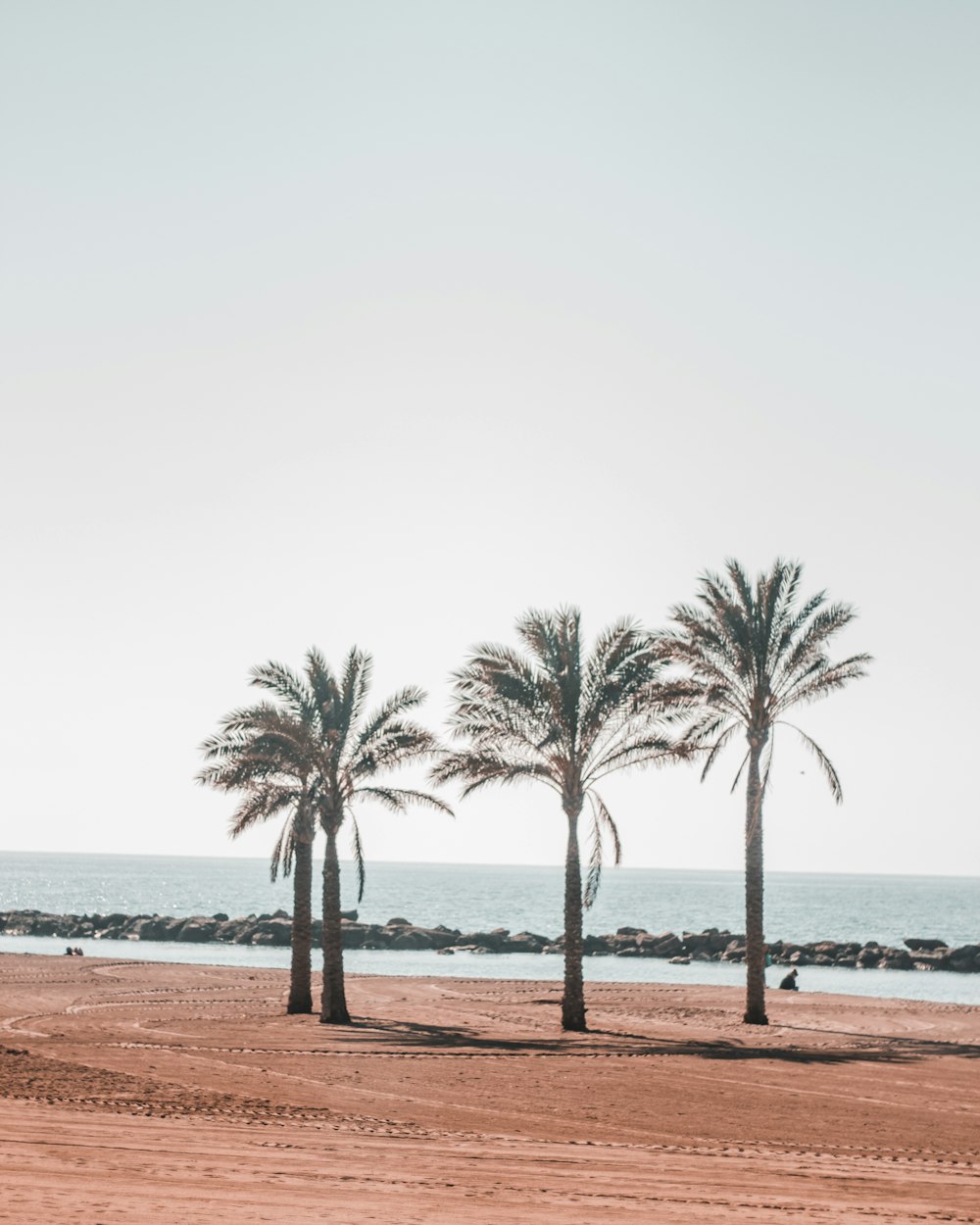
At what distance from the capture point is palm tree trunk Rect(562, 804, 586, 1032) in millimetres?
30312

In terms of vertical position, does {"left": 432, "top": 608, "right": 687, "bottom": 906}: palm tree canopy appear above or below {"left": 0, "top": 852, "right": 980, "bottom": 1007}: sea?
above

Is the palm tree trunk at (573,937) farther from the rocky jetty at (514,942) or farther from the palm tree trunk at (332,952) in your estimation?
the rocky jetty at (514,942)

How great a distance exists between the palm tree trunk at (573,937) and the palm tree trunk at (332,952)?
4.85 m

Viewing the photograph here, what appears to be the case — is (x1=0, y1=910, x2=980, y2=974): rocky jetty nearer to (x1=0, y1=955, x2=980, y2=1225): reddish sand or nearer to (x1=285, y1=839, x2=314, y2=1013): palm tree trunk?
(x1=0, y1=955, x2=980, y2=1225): reddish sand

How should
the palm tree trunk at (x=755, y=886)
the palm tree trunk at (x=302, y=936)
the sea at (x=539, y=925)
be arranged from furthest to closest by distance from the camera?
the sea at (x=539, y=925)
the palm tree trunk at (x=302, y=936)
the palm tree trunk at (x=755, y=886)

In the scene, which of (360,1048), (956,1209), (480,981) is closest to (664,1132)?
(956,1209)

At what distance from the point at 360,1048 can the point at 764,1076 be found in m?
7.16

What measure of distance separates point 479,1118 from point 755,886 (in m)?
17.0

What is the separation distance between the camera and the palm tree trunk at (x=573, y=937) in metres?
30.3

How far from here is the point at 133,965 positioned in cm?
5034

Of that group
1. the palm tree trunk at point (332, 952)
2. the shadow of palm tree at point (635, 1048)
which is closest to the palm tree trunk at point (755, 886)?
the shadow of palm tree at point (635, 1048)

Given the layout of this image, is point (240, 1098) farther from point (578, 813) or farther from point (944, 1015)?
point (944, 1015)

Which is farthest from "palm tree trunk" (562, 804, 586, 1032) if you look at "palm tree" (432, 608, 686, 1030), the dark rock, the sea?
the dark rock

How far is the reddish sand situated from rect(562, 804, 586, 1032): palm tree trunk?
87cm
